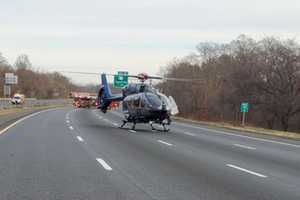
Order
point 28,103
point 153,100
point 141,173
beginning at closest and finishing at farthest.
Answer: point 141,173 < point 153,100 < point 28,103

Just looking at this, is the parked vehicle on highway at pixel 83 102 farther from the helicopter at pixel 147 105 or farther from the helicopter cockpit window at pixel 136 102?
the helicopter cockpit window at pixel 136 102

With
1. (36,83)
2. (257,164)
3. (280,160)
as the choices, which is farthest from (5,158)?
(36,83)

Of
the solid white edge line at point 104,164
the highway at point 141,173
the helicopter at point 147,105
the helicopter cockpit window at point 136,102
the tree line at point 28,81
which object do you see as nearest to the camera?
the highway at point 141,173

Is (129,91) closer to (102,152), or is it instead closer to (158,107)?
(158,107)

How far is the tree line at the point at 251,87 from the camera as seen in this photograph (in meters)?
61.3

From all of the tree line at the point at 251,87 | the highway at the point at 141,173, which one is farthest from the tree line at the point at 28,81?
the highway at the point at 141,173

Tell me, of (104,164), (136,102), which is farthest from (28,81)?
(104,164)

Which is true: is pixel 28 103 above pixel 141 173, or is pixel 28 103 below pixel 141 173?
below

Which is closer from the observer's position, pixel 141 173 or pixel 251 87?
pixel 141 173

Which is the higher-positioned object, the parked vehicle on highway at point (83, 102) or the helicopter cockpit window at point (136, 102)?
the helicopter cockpit window at point (136, 102)

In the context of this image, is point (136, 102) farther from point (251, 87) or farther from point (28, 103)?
point (28, 103)

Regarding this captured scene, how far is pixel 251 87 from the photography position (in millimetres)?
63500

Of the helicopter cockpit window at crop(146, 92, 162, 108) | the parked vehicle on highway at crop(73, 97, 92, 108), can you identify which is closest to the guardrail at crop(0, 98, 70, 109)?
the parked vehicle on highway at crop(73, 97, 92, 108)

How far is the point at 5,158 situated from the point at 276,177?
7357 millimetres
